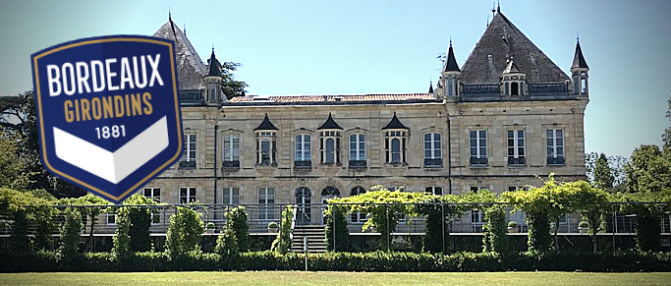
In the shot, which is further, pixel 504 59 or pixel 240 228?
pixel 504 59

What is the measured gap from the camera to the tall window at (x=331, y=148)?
43656 mm

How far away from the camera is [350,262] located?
97.1 ft

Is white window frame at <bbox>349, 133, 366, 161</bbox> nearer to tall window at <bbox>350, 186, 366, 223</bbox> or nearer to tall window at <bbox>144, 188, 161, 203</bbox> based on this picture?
tall window at <bbox>350, 186, 366, 223</bbox>

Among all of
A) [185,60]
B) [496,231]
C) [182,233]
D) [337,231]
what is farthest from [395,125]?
[182,233]

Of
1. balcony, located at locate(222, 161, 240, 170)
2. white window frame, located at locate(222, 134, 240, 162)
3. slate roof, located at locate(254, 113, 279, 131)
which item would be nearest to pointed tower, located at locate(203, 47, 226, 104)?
white window frame, located at locate(222, 134, 240, 162)

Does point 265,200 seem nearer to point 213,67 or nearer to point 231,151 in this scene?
point 231,151

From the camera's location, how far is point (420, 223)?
40250 mm

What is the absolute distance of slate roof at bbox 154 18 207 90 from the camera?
44.8 m

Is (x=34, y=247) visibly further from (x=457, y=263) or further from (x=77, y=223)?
(x=457, y=263)

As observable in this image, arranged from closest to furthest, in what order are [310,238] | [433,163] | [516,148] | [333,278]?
[333,278] < [310,238] < [516,148] < [433,163]

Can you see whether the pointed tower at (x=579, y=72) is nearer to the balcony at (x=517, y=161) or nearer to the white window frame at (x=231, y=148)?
the balcony at (x=517, y=161)

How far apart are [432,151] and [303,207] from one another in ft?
25.4

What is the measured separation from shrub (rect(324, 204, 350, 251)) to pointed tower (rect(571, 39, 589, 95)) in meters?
16.6

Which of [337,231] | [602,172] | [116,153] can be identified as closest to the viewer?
[116,153]
